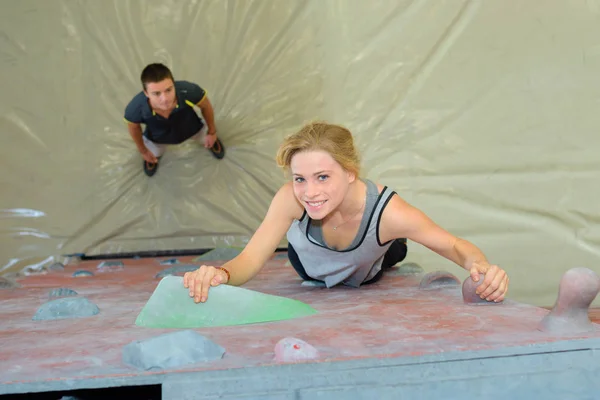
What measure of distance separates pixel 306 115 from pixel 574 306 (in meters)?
2.35

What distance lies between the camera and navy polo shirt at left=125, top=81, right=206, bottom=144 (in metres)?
3.13

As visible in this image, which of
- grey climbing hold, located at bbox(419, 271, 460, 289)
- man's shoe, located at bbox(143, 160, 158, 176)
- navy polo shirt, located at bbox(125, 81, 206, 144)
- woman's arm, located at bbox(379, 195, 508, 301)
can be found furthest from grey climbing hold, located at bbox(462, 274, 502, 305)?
man's shoe, located at bbox(143, 160, 158, 176)

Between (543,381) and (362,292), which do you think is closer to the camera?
(543,381)

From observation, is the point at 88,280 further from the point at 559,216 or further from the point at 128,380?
the point at 559,216

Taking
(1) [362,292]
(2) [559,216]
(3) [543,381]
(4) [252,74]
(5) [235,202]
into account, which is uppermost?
(4) [252,74]

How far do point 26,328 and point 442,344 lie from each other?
0.82m

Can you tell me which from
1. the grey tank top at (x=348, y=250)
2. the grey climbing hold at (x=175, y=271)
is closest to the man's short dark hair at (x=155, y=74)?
the grey climbing hold at (x=175, y=271)

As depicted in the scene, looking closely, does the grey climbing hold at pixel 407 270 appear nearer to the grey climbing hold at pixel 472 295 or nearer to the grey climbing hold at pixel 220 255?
the grey climbing hold at pixel 472 295

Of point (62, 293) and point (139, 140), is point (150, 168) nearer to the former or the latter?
point (139, 140)

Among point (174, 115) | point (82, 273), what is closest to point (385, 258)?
point (82, 273)

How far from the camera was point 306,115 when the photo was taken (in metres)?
3.32

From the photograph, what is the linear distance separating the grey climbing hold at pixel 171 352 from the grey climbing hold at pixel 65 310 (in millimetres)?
521

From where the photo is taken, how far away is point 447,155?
2.71 m

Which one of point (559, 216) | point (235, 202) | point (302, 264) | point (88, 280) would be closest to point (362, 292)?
point (302, 264)
